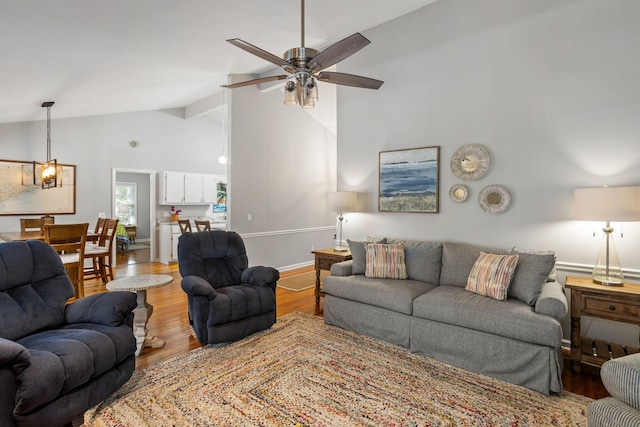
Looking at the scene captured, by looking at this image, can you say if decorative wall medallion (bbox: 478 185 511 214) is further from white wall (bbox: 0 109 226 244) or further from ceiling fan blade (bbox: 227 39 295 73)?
white wall (bbox: 0 109 226 244)

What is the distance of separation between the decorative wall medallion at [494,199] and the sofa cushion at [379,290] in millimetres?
1014

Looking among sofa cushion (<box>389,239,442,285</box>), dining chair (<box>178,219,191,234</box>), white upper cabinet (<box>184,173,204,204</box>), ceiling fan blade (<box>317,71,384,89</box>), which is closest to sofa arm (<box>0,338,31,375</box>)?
ceiling fan blade (<box>317,71,384,89</box>)

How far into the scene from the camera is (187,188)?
7.70 meters

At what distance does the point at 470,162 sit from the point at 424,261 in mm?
1165

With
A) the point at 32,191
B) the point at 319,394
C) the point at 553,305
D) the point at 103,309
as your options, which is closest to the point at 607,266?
the point at 553,305

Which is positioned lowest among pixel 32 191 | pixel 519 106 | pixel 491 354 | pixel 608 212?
pixel 491 354

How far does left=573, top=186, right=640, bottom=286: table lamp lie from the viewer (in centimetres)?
241

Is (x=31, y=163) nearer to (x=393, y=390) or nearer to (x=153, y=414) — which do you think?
(x=153, y=414)

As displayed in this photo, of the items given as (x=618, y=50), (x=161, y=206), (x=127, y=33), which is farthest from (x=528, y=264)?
(x=161, y=206)

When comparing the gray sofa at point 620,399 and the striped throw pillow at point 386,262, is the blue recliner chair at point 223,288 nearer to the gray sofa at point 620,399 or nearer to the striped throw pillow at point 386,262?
the striped throw pillow at point 386,262

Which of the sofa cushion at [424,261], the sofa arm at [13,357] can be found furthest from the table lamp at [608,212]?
the sofa arm at [13,357]

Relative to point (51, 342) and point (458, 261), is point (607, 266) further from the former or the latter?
point (51, 342)

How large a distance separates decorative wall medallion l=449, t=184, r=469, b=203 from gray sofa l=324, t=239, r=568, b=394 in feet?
1.60

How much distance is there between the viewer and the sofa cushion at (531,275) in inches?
106
